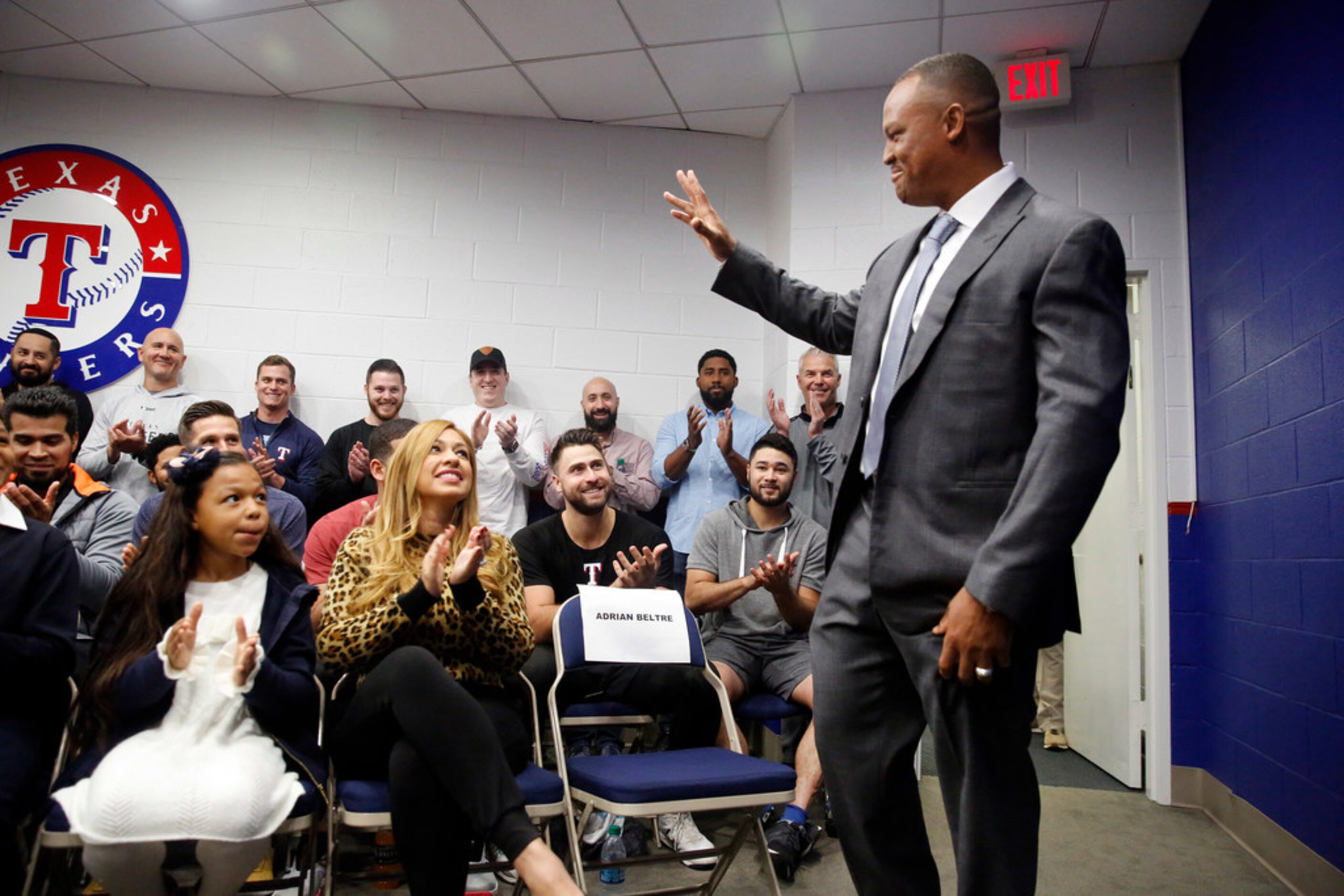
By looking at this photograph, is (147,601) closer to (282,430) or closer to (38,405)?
(38,405)

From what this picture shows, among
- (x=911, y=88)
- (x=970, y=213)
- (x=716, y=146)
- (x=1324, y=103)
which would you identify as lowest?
(x=970, y=213)

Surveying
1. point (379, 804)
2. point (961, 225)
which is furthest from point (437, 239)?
point (961, 225)

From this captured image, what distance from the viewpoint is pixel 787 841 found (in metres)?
2.60

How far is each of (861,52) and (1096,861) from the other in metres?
3.25

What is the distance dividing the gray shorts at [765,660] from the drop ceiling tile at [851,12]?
2.50m

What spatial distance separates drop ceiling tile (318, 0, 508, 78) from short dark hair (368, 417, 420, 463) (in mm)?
1762

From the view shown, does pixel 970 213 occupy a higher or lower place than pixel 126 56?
lower

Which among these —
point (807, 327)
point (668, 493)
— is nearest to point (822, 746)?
point (807, 327)

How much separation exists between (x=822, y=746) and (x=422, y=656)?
895mm

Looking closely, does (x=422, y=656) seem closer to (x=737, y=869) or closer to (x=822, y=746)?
(x=822, y=746)

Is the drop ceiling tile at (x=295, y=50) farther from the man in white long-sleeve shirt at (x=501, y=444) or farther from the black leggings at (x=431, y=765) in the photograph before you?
the black leggings at (x=431, y=765)

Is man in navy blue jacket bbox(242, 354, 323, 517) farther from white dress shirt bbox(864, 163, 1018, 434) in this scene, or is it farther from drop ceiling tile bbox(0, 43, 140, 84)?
white dress shirt bbox(864, 163, 1018, 434)

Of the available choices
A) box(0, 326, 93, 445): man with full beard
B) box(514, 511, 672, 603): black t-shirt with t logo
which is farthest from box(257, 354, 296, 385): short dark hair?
box(514, 511, 672, 603): black t-shirt with t logo

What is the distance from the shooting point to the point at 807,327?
1694 millimetres
